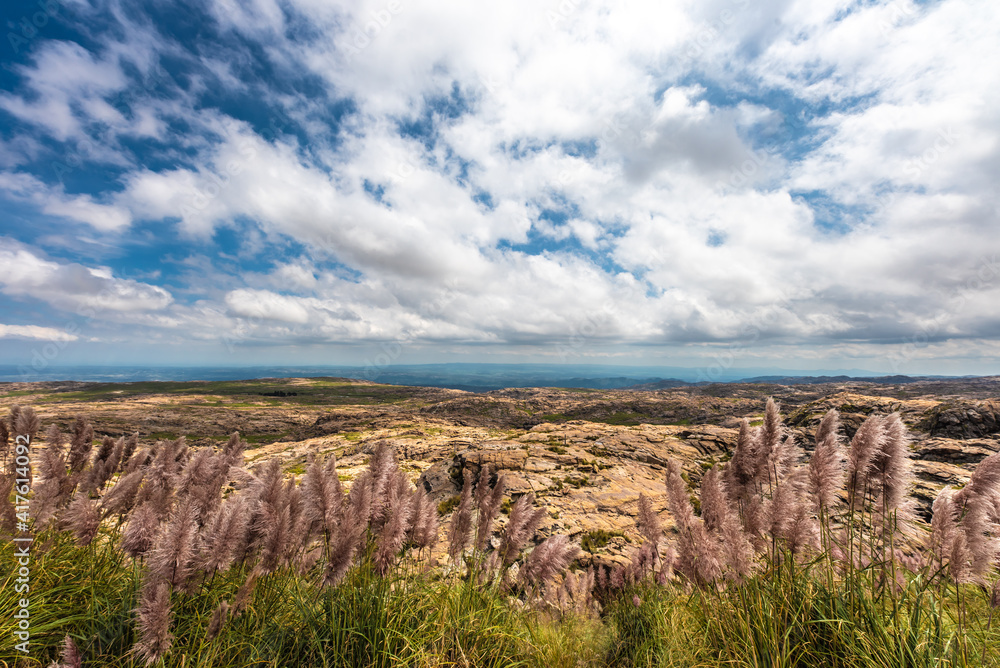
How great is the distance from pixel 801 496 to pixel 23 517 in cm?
1044

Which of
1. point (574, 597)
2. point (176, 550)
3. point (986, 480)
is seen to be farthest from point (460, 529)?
point (986, 480)

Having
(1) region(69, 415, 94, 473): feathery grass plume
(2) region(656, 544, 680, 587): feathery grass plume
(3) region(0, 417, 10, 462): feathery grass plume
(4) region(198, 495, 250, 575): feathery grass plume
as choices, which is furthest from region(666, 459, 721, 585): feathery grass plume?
(3) region(0, 417, 10, 462): feathery grass plume

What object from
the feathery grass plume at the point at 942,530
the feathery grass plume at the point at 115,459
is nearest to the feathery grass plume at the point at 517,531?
the feathery grass plume at the point at 942,530

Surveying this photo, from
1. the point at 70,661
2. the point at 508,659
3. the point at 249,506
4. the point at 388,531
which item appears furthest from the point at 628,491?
the point at 70,661

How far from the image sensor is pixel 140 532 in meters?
4.00

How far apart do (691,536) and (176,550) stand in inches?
215

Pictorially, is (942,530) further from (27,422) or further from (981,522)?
(27,422)

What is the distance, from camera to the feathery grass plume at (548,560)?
567 centimetres

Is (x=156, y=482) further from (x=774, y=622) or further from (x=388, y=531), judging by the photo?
(x=774, y=622)

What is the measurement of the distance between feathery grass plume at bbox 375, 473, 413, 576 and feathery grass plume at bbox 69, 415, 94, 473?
7344 millimetres

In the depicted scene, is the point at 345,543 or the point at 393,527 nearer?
the point at 345,543

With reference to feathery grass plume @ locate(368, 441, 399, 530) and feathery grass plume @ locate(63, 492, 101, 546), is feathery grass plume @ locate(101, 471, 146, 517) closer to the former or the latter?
feathery grass plume @ locate(63, 492, 101, 546)

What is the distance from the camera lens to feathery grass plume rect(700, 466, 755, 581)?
13.6ft

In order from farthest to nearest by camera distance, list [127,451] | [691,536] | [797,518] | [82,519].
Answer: [127,451]
[691,536]
[82,519]
[797,518]
